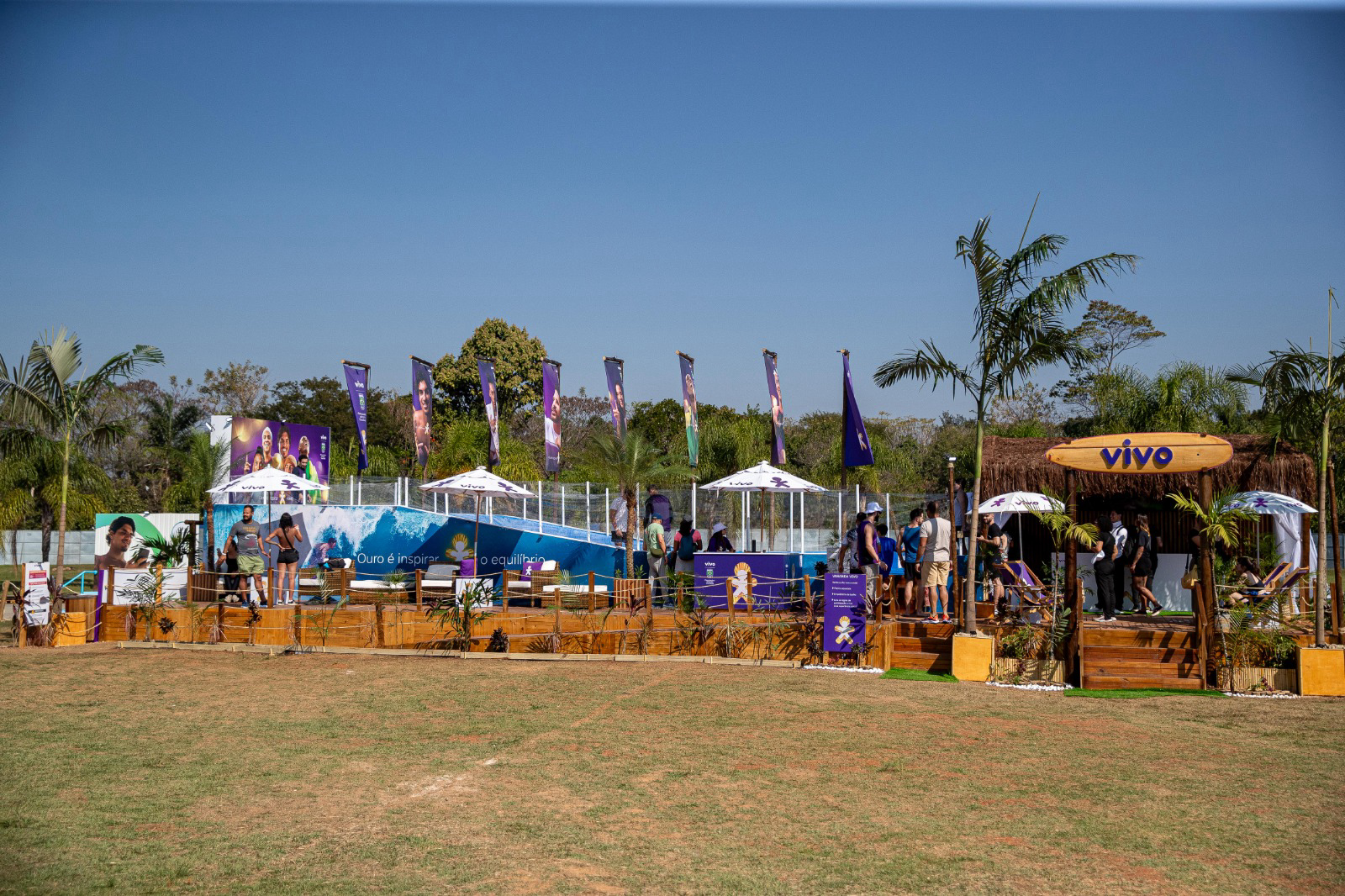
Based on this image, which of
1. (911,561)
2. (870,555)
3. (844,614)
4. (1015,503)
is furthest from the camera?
(1015,503)

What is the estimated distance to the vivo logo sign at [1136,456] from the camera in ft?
40.3

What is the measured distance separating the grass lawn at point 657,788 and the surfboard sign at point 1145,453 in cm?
270

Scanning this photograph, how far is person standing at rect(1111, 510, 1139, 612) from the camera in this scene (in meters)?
15.7

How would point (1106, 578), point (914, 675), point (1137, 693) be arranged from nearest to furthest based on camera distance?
point (1137, 693) → point (914, 675) → point (1106, 578)

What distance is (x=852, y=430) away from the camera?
707 inches

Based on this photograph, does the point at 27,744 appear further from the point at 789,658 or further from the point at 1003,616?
the point at 1003,616

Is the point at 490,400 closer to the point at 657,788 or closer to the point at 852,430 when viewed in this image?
the point at 852,430

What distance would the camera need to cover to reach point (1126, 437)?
12.5m

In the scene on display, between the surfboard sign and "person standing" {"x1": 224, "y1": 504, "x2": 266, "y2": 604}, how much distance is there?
11.4 metres

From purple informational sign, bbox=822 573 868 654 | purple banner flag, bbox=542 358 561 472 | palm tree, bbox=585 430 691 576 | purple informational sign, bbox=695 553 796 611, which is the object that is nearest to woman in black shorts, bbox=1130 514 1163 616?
purple informational sign, bbox=822 573 868 654

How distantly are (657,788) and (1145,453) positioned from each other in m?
7.69

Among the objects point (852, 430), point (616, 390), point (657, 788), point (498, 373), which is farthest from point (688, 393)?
point (498, 373)

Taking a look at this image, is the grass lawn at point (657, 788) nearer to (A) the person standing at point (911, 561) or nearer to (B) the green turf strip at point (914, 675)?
(B) the green turf strip at point (914, 675)

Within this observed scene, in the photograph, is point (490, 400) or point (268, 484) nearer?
point (268, 484)
